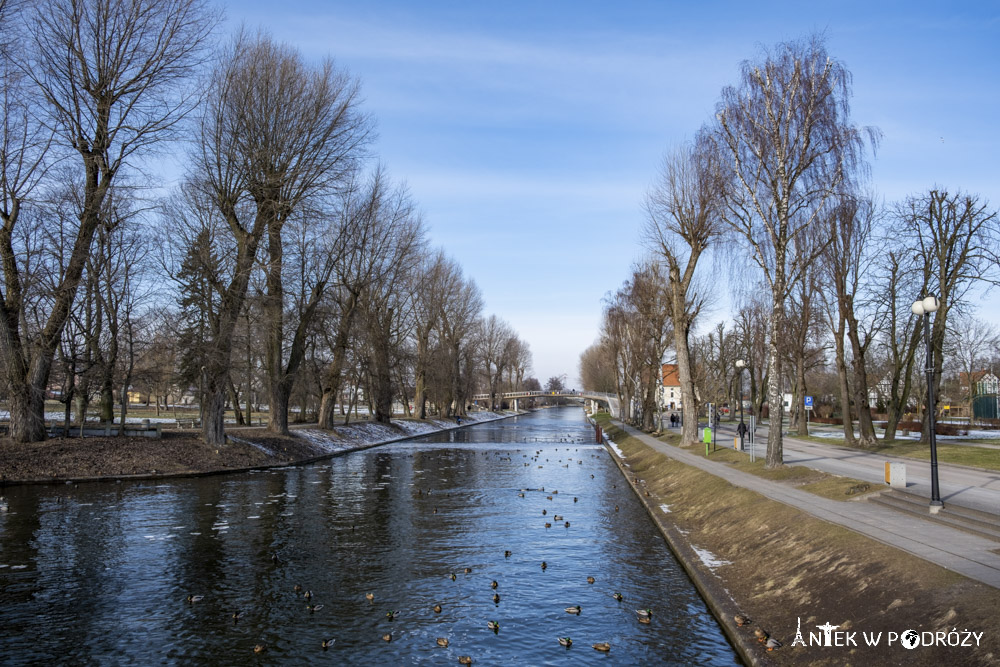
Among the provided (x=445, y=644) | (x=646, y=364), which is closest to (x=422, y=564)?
(x=445, y=644)

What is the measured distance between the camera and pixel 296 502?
2092 centimetres

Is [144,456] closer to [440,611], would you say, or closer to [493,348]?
[440,611]

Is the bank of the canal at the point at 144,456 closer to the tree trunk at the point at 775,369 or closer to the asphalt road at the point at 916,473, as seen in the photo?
the tree trunk at the point at 775,369

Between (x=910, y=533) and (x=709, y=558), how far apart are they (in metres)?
3.62

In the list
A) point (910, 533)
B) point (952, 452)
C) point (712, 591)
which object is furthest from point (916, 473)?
point (712, 591)

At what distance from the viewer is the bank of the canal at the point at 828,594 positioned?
7.38 metres

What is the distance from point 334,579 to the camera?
12492 mm

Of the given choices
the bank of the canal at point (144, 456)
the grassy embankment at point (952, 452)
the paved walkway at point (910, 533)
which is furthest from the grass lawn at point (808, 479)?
the bank of the canal at point (144, 456)

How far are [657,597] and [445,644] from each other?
13.8ft

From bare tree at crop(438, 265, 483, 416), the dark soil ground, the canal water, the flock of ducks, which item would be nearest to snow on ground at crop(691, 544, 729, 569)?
the canal water

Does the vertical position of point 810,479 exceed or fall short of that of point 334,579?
it exceeds it

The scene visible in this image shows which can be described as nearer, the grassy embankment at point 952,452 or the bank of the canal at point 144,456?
the bank of the canal at point 144,456

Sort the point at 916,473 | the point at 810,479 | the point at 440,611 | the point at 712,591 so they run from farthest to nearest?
the point at 916,473 → the point at 810,479 → the point at 712,591 → the point at 440,611

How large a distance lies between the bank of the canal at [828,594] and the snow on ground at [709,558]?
0.06 feet
